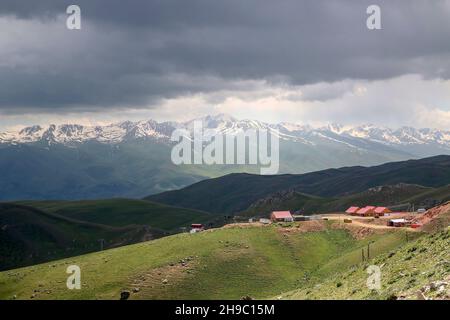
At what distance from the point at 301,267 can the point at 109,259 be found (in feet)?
133

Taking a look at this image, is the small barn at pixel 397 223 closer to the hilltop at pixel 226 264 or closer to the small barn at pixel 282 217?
the hilltop at pixel 226 264

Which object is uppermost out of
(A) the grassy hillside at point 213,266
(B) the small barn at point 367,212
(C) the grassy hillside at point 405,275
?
(C) the grassy hillside at point 405,275

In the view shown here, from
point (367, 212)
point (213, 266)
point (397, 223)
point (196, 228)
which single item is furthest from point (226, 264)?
point (367, 212)

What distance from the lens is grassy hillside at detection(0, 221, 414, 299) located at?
9094 centimetres

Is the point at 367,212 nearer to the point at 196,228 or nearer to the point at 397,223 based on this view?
the point at 397,223

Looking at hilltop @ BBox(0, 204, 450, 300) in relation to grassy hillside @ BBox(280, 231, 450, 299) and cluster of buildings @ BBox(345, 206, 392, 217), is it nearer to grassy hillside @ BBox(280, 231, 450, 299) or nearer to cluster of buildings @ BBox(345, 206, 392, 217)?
grassy hillside @ BBox(280, 231, 450, 299)

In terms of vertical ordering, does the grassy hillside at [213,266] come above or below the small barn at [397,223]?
below

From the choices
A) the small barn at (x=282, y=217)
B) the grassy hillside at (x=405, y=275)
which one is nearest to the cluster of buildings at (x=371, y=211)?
the small barn at (x=282, y=217)

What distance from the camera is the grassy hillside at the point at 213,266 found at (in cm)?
9094

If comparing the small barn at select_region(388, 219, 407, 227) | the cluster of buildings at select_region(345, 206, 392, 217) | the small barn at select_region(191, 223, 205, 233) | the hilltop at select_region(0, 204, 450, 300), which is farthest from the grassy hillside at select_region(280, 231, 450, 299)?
the cluster of buildings at select_region(345, 206, 392, 217)

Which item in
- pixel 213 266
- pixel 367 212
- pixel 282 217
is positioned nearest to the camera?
pixel 213 266

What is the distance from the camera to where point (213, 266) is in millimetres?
100000

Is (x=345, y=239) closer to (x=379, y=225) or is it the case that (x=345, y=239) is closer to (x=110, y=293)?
(x=379, y=225)
